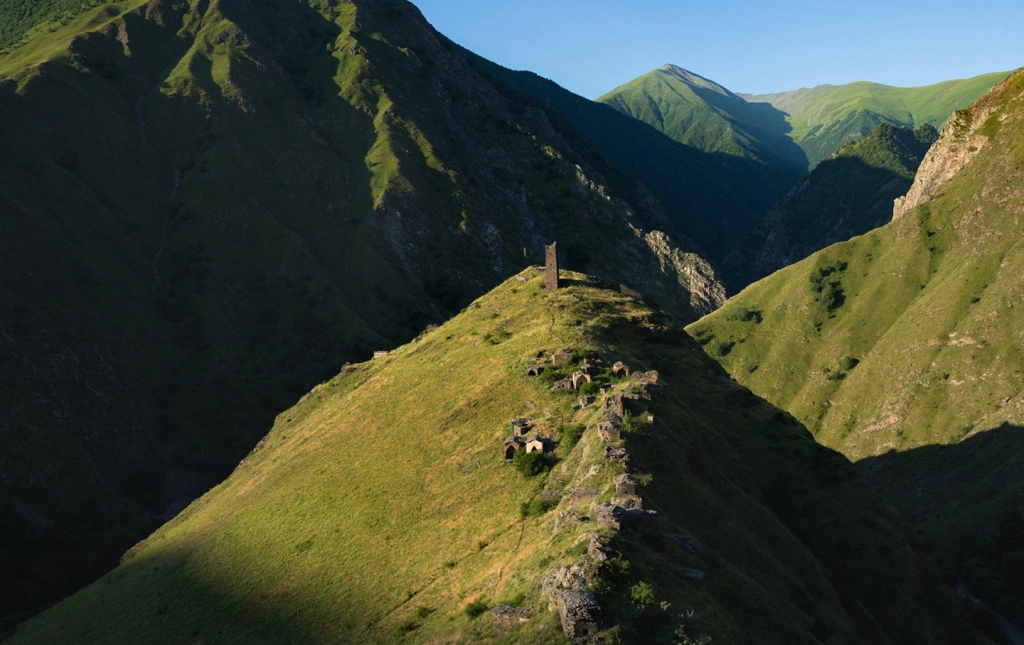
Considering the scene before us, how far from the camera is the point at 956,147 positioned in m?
183

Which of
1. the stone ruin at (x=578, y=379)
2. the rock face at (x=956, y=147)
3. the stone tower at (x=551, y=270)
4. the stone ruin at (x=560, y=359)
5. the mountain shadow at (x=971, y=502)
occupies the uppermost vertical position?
the stone tower at (x=551, y=270)

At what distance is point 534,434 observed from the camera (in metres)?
58.0

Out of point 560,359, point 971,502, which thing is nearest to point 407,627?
point 560,359

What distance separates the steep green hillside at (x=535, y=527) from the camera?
39.3 metres

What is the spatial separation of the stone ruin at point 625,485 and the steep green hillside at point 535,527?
49cm

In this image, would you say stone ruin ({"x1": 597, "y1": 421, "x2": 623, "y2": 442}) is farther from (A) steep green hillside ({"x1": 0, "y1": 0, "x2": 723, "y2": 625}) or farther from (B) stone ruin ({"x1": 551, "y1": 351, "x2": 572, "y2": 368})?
(A) steep green hillside ({"x1": 0, "y1": 0, "x2": 723, "y2": 625})

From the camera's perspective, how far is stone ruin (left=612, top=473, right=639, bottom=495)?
146 ft

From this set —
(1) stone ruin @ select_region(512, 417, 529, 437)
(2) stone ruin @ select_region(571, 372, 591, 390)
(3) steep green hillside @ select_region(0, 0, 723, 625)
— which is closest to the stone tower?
(2) stone ruin @ select_region(571, 372, 591, 390)

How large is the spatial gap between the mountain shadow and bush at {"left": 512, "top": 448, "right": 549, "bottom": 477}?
3067 inches

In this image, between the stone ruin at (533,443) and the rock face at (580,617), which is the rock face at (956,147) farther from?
the rock face at (580,617)

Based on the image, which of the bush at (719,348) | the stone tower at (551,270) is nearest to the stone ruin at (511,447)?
the stone tower at (551,270)

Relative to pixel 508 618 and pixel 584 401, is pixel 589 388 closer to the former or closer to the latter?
pixel 584 401

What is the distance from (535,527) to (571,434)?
1040 centimetres

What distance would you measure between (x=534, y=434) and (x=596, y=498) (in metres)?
13.4
